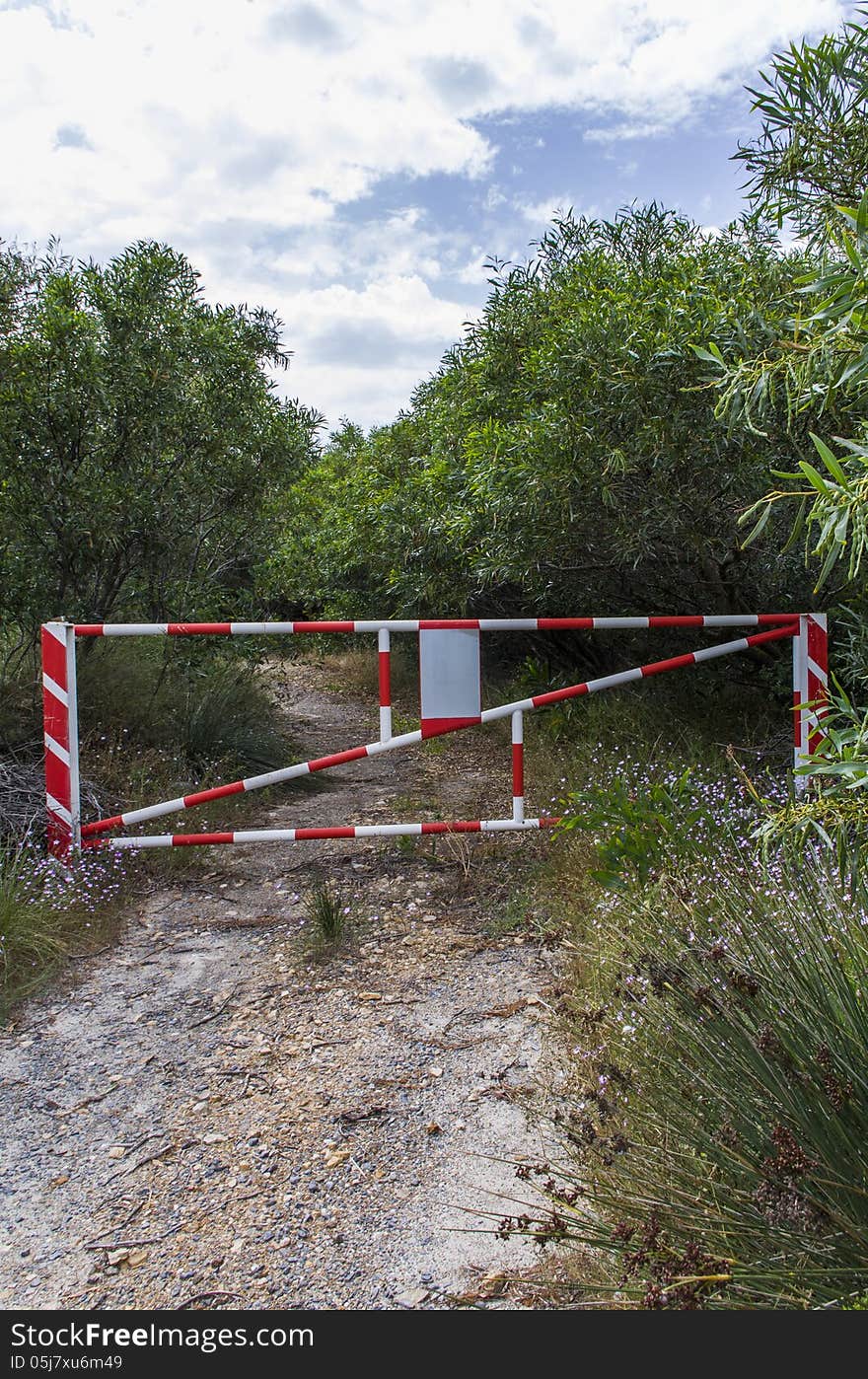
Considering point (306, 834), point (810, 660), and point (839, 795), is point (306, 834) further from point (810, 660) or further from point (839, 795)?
point (839, 795)

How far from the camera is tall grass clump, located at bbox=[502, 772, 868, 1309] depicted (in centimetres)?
167

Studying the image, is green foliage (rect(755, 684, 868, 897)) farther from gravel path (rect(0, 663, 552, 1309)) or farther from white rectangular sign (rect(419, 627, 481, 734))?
white rectangular sign (rect(419, 627, 481, 734))

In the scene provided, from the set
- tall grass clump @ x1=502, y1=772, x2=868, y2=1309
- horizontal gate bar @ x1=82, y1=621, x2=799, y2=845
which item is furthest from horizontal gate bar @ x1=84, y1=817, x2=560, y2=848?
tall grass clump @ x1=502, y1=772, x2=868, y2=1309

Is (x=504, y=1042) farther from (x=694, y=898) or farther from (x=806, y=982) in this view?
(x=806, y=982)

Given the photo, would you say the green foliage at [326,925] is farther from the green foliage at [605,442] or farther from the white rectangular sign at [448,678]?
the green foliage at [605,442]

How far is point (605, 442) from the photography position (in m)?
5.07

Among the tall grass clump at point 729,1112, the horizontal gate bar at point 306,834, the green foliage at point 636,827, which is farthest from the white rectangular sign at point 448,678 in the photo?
the tall grass clump at point 729,1112

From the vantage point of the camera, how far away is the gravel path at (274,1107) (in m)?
2.15

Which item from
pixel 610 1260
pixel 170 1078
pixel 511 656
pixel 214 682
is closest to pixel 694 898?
pixel 610 1260

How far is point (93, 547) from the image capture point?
6.24 meters

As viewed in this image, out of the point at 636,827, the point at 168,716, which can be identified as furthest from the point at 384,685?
the point at 168,716

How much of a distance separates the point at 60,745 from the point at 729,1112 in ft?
12.2

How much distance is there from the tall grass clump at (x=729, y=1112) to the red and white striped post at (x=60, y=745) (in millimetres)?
2837

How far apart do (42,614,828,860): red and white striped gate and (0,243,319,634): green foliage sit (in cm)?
150
